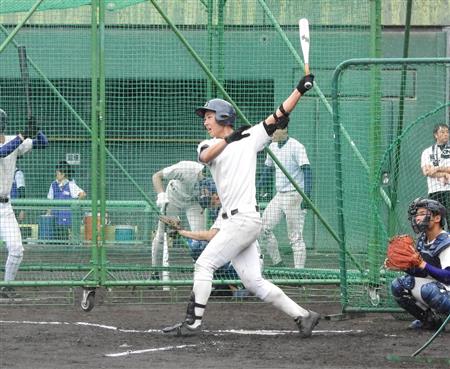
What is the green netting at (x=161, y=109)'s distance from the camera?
12320mm

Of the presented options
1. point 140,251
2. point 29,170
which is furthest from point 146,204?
point 29,170

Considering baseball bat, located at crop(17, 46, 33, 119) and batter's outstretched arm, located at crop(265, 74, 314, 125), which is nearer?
batter's outstretched arm, located at crop(265, 74, 314, 125)

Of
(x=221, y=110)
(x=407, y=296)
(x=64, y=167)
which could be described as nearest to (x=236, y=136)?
(x=221, y=110)

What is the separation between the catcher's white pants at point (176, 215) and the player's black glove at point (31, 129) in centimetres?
172

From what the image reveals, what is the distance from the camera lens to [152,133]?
12.8m

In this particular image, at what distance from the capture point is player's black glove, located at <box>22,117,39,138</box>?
12.1 meters

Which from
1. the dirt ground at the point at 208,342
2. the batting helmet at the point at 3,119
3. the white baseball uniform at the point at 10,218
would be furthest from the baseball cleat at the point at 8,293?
the batting helmet at the point at 3,119

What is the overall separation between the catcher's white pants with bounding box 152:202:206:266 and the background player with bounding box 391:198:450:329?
3.21 m

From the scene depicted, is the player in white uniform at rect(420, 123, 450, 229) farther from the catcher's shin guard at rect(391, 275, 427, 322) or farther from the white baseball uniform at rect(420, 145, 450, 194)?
the catcher's shin guard at rect(391, 275, 427, 322)

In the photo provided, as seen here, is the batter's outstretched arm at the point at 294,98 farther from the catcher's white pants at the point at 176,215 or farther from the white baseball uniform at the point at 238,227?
the catcher's white pants at the point at 176,215

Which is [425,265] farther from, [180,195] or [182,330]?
[180,195]

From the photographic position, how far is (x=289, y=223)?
42.1 ft

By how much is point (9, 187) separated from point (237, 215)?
3.78 meters

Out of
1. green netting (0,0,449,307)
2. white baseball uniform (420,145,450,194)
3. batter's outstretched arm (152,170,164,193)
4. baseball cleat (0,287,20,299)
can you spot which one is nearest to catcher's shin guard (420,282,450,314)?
green netting (0,0,449,307)
